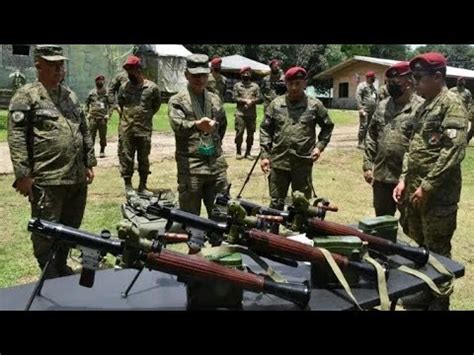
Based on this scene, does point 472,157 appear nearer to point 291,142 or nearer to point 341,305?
point 291,142

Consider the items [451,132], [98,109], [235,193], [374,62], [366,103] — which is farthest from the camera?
[374,62]

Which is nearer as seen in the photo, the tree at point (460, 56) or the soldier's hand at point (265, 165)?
the soldier's hand at point (265, 165)

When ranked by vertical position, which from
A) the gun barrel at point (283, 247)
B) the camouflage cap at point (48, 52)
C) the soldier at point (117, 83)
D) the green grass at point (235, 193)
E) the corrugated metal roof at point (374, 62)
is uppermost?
the corrugated metal roof at point (374, 62)

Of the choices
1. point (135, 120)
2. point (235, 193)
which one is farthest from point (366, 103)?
point (135, 120)

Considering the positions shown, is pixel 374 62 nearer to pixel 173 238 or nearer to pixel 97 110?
pixel 97 110

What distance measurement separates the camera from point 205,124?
4.34 meters

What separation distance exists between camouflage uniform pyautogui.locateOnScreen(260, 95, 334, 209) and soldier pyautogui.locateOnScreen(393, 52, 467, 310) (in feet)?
4.69

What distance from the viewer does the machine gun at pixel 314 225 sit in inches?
113

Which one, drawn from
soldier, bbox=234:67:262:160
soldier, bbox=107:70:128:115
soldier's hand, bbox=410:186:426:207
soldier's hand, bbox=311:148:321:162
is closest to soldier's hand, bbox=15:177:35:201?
soldier's hand, bbox=311:148:321:162

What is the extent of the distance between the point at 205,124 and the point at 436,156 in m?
1.81

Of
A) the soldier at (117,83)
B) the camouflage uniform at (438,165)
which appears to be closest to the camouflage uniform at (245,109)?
the soldier at (117,83)

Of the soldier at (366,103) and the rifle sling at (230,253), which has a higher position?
the soldier at (366,103)

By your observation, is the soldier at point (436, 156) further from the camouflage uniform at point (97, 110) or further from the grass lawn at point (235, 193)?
the camouflage uniform at point (97, 110)
